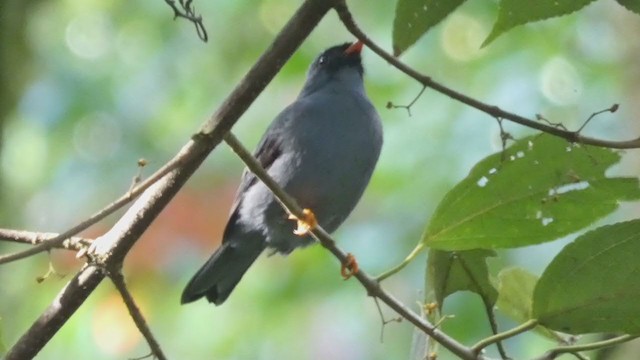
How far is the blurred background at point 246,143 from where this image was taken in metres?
4.51

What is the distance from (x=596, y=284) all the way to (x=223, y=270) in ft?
5.04

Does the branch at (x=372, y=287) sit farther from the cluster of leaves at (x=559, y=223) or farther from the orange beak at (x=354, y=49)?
the orange beak at (x=354, y=49)

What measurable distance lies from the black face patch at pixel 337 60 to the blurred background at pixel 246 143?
124cm

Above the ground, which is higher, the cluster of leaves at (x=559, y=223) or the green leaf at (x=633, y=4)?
the green leaf at (x=633, y=4)

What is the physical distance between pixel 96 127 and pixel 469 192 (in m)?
3.93

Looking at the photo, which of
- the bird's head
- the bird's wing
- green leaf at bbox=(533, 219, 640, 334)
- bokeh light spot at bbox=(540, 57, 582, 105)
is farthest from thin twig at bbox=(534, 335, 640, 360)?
bokeh light spot at bbox=(540, 57, 582, 105)

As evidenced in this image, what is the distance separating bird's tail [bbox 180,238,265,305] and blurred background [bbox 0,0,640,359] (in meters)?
1.35

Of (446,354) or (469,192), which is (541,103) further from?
(469,192)

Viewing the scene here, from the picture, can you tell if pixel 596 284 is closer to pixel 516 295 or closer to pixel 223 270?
pixel 516 295

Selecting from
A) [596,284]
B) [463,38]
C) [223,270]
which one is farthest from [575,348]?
[463,38]

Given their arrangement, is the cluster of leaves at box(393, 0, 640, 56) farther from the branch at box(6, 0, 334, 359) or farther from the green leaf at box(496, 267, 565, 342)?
the green leaf at box(496, 267, 565, 342)

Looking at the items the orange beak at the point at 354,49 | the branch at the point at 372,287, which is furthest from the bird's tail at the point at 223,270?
the branch at the point at 372,287

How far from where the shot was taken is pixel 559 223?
1.53m

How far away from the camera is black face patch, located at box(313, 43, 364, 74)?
10.6ft
